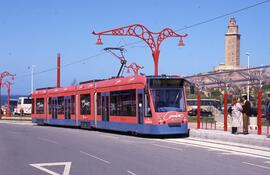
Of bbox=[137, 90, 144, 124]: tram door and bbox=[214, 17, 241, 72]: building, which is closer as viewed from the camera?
bbox=[137, 90, 144, 124]: tram door

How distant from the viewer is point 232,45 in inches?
6604

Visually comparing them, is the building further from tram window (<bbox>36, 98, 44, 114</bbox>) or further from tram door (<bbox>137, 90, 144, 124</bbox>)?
tram door (<bbox>137, 90, 144, 124</bbox>)

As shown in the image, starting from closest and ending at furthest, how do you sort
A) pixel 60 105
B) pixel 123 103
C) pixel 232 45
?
pixel 123 103 → pixel 60 105 → pixel 232 45

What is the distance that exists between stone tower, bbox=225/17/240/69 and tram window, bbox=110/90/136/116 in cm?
13911

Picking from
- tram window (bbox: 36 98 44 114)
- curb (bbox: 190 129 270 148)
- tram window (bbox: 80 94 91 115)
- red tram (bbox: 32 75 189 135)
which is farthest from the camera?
tram window (bbox: 36 98 44 114)

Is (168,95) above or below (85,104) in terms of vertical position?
above

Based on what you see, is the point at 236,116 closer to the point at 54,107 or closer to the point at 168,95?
the point at 168,95

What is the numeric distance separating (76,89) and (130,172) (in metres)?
23.7

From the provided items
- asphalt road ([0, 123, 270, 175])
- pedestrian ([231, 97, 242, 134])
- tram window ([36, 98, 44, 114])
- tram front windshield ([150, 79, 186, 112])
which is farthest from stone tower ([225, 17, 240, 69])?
asphalt road ([0, 123, 270, 175])

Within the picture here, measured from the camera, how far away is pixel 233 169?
12734 millimetres

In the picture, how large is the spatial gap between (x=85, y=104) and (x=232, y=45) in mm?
140112

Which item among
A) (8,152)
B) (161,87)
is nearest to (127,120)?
(161,87)

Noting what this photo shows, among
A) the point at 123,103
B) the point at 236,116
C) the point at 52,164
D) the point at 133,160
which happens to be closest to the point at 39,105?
the point at 123,103

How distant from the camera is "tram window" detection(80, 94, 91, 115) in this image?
32.7 metres
